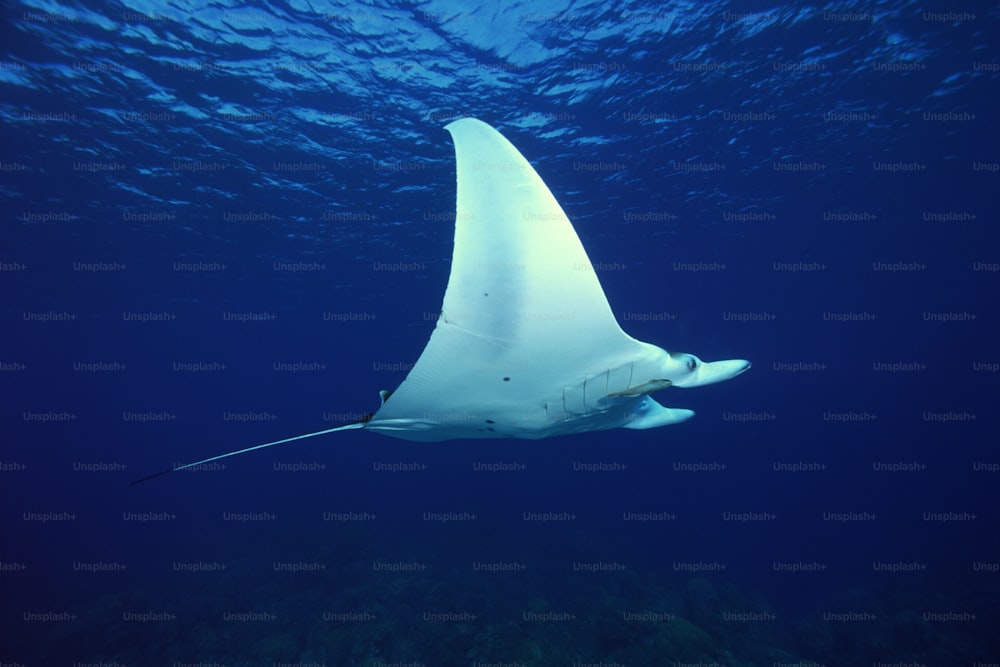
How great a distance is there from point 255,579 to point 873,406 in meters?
74.6

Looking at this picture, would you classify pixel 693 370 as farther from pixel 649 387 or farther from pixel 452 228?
pixel 452 228

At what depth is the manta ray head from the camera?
10.7 feet

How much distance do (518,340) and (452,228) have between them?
530 inches

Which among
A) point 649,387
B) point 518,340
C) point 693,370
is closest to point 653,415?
point 693,370

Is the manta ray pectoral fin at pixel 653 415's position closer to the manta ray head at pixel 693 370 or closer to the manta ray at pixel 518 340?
the manta ray at pixel 518 340

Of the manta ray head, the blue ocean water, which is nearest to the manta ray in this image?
the manta ray head

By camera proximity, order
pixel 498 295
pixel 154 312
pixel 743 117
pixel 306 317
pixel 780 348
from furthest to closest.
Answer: pixel 780 348
pixel 306 317
pixel 154 312
pixel 743 117
pixel 498 295

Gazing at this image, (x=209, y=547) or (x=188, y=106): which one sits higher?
(x=188, y=106)

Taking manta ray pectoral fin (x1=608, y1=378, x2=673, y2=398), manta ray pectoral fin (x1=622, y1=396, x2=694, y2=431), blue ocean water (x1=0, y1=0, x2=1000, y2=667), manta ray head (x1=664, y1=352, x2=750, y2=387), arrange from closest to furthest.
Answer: manta ray pectoral fin (x1=608, y1=378, x2=673, y2=398) < manta ray head (x1=664, y1=352, x2=750, y2=387) < manta ray pectoral fin (x1=622, y1=396, x2=694, y2=431) < blue ocean water (x1=0, y1=0, x2=1000, y2=667)

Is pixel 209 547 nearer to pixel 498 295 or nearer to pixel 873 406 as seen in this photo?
pixel 498 295

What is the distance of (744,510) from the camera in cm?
5225

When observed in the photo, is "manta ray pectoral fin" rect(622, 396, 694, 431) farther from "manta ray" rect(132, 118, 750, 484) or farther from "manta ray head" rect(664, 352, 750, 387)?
"manta ray head" rect(664, 352, 750, 387)

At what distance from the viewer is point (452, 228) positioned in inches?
625

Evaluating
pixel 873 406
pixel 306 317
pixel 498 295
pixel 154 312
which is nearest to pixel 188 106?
pixel 498 295
